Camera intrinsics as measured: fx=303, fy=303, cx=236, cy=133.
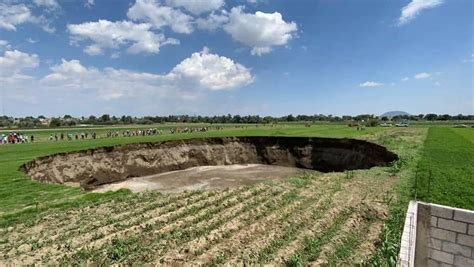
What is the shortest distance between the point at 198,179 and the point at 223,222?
69.3ft

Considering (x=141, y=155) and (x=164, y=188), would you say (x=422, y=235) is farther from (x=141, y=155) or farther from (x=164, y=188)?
(x=141, y=155)

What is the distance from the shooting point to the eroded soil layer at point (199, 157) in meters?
27.7

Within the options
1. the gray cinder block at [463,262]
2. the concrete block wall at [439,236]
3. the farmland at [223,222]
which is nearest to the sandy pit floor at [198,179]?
the farmland at [223,222]

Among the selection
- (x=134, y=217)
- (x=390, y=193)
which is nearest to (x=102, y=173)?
(x=134, y=217)

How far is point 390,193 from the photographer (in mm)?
13227

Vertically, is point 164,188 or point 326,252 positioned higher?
point 326,252

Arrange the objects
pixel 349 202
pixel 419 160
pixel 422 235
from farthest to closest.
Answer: pixel 419 160, pixel 349 202, pixel 422 235

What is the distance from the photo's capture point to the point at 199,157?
4194cm

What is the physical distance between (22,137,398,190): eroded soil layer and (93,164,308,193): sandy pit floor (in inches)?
74.9

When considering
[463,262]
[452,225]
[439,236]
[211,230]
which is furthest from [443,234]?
[211,230]

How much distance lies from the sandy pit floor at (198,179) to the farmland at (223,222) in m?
11.4

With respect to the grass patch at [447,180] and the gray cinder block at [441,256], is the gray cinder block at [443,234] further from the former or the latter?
the grass patch at [447,180]

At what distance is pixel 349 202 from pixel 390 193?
2.24m

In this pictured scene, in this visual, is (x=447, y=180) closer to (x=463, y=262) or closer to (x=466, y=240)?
(x=466, y=240)
